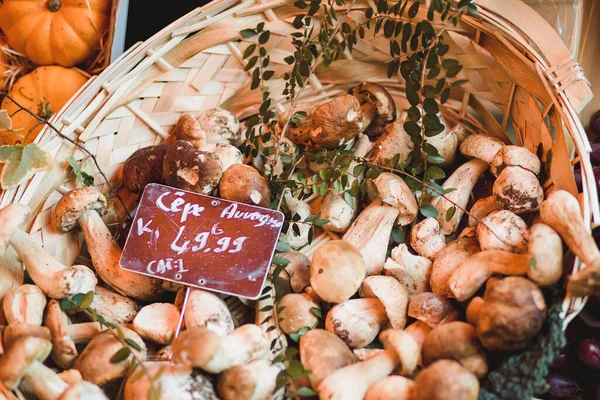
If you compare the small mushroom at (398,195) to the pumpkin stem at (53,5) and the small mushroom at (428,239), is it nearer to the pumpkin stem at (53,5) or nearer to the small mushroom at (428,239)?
the small mushroom at (428,239)

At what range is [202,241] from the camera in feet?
4.42

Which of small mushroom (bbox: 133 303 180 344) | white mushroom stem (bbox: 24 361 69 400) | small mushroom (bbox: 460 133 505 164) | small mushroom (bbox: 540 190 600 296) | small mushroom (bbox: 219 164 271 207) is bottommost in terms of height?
small mushroom (bbox: 133 303 180 344)

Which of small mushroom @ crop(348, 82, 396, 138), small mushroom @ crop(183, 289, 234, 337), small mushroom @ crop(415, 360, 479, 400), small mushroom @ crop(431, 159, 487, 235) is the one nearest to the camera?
small mushroom @ crop(415, 360, 479, 400)

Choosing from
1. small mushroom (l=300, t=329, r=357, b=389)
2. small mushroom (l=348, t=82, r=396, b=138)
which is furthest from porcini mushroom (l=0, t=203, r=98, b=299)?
small mushroom (l=348, t=82, r=396, b=138)

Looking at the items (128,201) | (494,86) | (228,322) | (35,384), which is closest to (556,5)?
(494,86)

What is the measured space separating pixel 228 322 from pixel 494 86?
3.34ft

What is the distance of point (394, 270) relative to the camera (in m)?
1.32

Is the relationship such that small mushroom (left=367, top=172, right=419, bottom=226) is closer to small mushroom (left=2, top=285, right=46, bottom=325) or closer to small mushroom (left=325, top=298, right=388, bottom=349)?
small mushroom (left=325, top=298, right=388, bottom=349)

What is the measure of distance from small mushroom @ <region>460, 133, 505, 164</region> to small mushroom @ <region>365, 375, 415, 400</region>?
687 millimetres

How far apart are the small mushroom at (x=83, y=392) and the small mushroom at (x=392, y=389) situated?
0.55 metres

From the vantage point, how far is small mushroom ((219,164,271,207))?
136cm

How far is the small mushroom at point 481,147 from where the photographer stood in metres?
1.44

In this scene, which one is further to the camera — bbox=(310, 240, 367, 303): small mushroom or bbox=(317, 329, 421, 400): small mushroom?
bbox=(310, 240, 367, 303): small mushroom

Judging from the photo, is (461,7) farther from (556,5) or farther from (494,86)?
(556,5)
